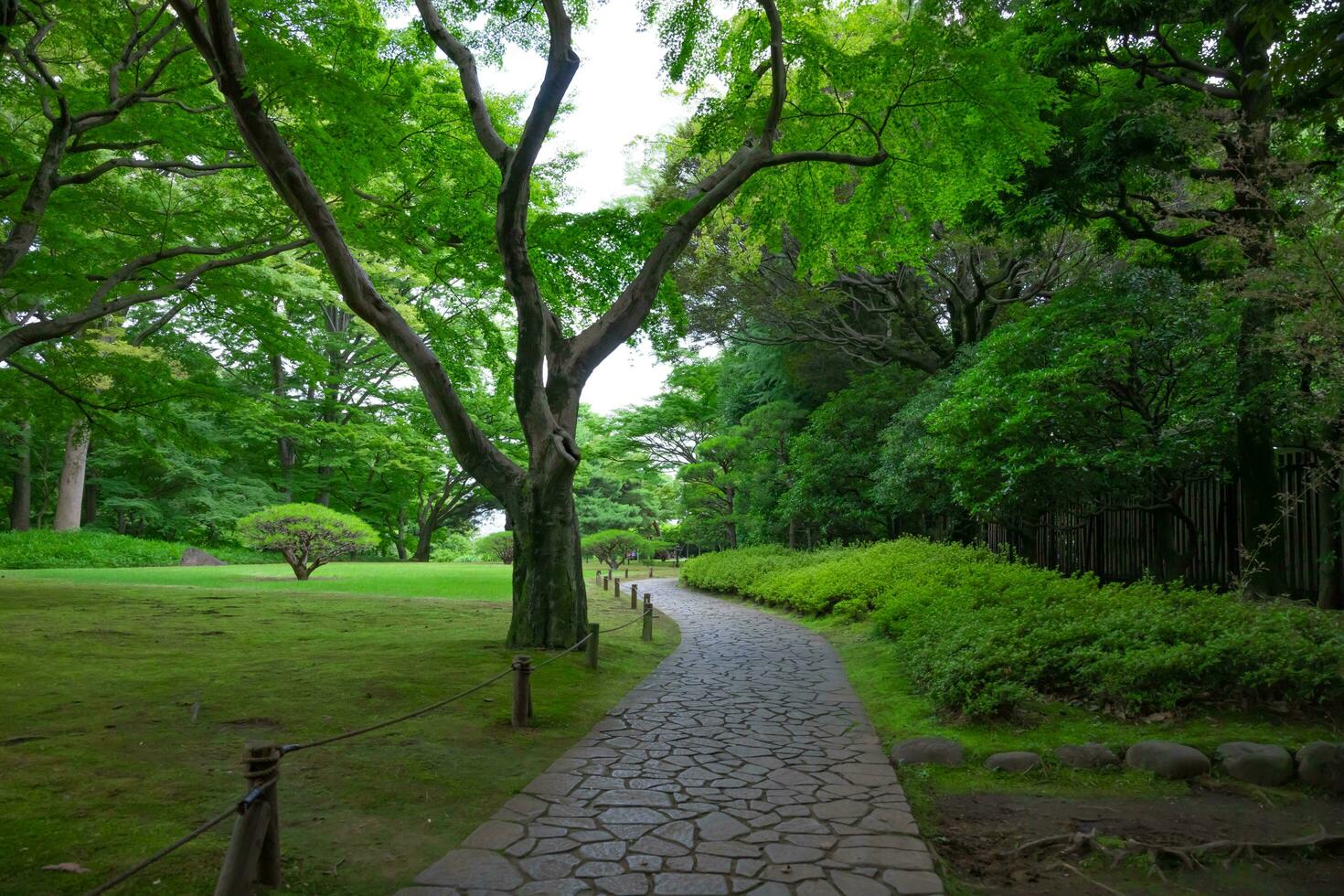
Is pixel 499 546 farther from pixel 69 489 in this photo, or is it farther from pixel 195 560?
pixel 69 489

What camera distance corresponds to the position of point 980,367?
12242 mm

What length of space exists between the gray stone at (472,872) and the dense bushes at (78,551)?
2531cm

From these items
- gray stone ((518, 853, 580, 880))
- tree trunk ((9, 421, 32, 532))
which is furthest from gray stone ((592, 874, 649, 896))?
tree trunk ((9, 421, 32, 532))

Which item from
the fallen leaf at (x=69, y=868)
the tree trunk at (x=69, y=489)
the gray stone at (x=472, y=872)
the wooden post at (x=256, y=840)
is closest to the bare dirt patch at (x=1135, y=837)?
the gray stone at (x=472, y=872)

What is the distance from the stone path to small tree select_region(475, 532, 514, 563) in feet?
89.9

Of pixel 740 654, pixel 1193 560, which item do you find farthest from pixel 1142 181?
pixel 740 654

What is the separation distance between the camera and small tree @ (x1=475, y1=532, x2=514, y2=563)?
33969 millimetres

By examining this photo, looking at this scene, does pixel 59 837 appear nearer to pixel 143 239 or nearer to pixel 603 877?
pixel 603 877

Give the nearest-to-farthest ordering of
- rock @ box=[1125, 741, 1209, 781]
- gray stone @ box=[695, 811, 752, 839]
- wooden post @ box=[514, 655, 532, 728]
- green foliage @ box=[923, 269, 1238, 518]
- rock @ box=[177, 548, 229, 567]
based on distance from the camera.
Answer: gray stone @ box=[695, 811, 752, 839], rock @ box=[1125, 741, 1209, 781], wooden post @ box=[514, 655, 532, 728], green foliage @ box=[923, 269, 1238, 518], rock @ box=[177, 548, 229, 567]

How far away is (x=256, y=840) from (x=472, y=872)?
1017mm

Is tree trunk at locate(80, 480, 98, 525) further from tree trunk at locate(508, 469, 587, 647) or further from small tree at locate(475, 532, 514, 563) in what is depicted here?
tree trunk at locate(508, 469, 587, 647)

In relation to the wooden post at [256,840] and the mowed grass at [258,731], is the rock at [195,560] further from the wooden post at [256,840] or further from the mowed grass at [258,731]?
the wooden post at [256,840]

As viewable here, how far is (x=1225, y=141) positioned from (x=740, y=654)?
29.1 ft

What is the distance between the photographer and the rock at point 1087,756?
16.5 ft
